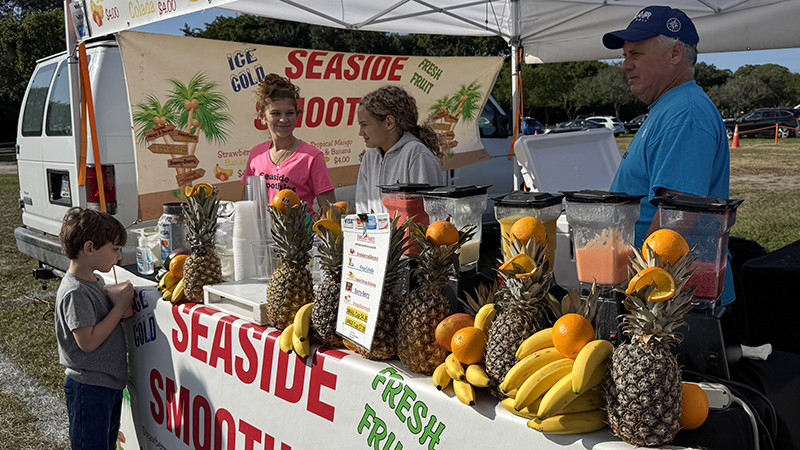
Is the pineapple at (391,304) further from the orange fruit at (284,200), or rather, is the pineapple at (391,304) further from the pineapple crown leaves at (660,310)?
the pineapple crown leaves at (660,310)

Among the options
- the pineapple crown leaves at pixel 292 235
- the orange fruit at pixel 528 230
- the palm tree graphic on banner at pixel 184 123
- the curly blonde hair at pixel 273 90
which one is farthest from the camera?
the palm tree graphic on banner at pixel 184 123

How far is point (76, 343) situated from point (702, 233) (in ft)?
7.87

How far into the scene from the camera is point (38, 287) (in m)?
6.05

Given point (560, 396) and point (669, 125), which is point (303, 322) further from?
point (669, 125)

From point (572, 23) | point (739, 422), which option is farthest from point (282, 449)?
point (572, 23)

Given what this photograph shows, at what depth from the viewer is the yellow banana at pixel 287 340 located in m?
1.88

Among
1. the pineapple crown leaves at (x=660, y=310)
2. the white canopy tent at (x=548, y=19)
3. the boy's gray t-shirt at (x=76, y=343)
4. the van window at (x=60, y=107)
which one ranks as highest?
the white canopy tent at (x=548, y=19)

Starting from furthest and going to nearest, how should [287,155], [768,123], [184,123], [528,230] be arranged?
[768,123]
[184,123]
[287,155]
[528,230]

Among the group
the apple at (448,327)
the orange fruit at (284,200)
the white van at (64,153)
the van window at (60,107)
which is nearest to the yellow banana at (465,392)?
the apple at (448,327)

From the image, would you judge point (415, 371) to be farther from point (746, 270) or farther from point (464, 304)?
point (746, 270)

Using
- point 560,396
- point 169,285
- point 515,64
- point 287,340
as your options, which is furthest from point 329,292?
point 515,64

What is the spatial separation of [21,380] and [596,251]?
4.25 m

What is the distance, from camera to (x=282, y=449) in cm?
192

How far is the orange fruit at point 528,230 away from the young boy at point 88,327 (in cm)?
180
